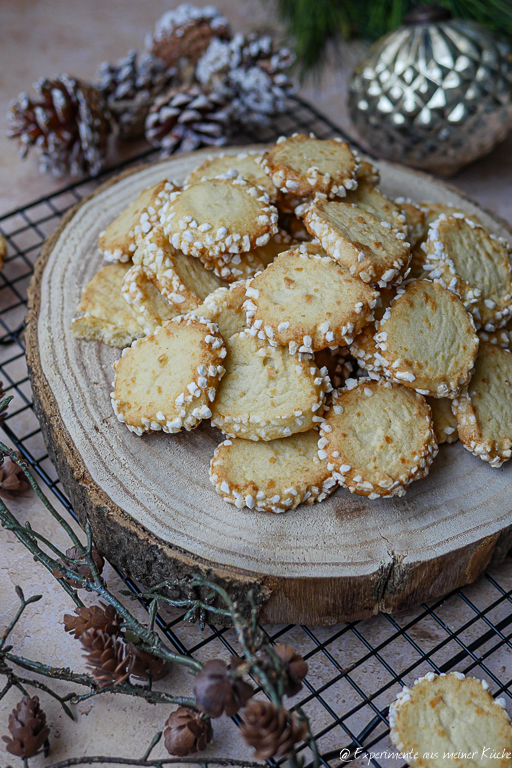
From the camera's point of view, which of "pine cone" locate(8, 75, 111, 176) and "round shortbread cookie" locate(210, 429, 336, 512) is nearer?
"round shortbread cookie" locate(210, 429, 336, 512)

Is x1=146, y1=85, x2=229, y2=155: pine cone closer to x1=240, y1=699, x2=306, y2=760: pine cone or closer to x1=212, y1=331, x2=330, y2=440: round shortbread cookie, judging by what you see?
x1=212, y1=331, x2=330, y2=440: round shortbread cookie

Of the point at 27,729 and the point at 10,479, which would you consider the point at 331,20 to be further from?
the point at 27,729

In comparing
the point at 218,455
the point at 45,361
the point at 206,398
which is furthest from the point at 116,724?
the point at 45,361

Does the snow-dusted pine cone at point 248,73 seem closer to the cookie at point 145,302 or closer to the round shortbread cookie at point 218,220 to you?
the round shortbread cookie at point 218,220

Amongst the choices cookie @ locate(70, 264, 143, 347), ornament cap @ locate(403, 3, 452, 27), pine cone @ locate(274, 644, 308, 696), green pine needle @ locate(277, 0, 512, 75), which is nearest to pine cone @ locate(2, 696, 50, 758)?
pine cone @ locate(274, 644, 308, 696)

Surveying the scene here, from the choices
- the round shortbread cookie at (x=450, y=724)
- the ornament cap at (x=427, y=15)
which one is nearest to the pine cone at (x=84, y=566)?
the round shortbread cookie at (x=450, y=724)
